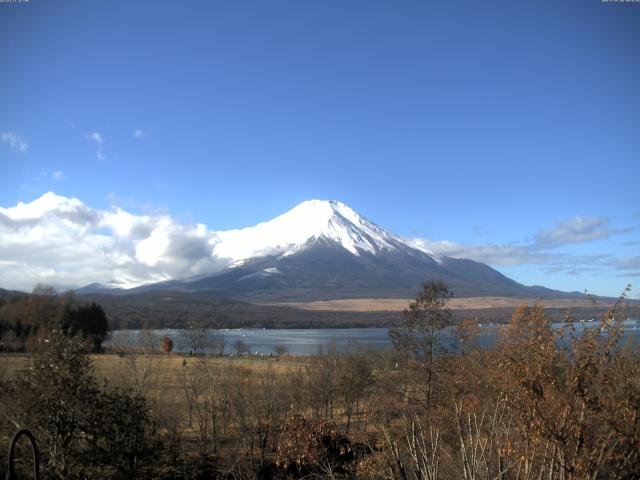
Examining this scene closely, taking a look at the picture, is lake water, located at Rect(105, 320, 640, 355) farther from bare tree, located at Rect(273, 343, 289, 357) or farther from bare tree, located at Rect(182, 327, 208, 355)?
bare tree, located at Rect(182, 327, 208, 355)

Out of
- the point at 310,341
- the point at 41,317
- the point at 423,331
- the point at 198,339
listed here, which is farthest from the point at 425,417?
the point at 310,341

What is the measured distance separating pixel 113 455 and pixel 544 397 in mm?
9543

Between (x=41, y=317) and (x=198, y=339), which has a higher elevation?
(x=41, y=317)

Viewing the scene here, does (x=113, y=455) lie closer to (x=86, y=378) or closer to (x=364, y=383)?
(x=86, y=378)

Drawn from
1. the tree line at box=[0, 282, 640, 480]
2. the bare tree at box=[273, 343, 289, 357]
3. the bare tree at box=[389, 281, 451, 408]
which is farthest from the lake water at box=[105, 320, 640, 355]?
the bare tree at box=[273, 343, 289, 357]

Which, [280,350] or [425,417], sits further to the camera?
[280,350]

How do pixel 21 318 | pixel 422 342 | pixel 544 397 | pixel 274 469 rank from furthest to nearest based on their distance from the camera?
1. pixel 21 318
2. pixel 422 342
3. pixel 274 469
4. pixel 544 397

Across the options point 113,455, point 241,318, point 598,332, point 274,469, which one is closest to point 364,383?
point 274,469

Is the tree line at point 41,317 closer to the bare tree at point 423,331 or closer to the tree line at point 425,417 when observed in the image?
the tree line at point 425,417

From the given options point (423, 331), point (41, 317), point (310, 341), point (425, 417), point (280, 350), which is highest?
point (423, 331)

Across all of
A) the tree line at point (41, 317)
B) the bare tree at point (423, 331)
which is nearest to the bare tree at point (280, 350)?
the tree line at point (41, 317)

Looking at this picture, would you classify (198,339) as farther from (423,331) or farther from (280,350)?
(423,331)

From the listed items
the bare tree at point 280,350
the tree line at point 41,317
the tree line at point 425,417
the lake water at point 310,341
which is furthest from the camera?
the bare tree at point 280,350

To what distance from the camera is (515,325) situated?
21.9m
